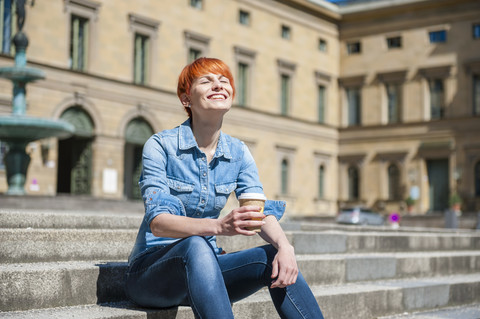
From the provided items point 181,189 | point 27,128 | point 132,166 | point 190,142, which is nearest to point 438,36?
point 132,166

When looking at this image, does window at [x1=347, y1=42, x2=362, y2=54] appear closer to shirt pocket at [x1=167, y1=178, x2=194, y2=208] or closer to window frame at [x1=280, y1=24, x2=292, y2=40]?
window frame at [x1=280, y1=24, x2=292, y2=40]

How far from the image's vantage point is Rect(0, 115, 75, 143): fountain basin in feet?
52.6

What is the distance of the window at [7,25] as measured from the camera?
79.3 feet

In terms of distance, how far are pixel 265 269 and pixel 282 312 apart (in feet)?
0.79

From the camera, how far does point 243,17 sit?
3516 centimetres

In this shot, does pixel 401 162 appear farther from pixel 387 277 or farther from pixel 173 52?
pixel 387 277

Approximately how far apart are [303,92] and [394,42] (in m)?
5.62

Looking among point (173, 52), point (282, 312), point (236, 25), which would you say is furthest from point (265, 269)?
point (236, 25)

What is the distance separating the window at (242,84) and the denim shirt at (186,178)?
30898mm

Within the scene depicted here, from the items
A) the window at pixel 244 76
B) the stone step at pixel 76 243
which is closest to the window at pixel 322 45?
the window at pixel 244 76

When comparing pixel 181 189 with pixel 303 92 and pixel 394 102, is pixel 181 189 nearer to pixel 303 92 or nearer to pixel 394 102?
pixel 303 92

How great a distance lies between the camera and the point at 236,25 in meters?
34.5

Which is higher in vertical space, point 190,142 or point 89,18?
point 89,18

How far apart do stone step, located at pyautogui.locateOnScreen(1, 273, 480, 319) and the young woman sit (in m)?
0.16
